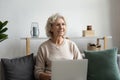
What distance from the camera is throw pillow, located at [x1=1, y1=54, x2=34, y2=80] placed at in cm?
229

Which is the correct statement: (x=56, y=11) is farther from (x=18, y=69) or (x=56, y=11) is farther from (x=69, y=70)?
(x=69, y=70)

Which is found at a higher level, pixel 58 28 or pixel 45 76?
pixel 58 28

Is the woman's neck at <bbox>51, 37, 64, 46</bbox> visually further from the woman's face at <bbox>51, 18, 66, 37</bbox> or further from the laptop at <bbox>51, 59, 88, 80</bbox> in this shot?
the laptop at <bbox>51, 59, 88, 80</bbox>

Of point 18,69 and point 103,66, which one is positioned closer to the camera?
point 18,69

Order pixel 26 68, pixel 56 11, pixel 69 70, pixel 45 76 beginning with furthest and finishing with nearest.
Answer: pixel 56 11 → pixel 26 68 → pixel 45 76 → pixel 69 70

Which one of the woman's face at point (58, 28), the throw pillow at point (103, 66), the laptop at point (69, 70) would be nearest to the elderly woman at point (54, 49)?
the woman's face at point (58, 28)

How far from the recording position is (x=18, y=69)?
2.31 m

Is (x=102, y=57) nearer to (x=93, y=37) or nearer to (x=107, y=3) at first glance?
(x=93, y=37)

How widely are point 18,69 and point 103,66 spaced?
35.6 inches

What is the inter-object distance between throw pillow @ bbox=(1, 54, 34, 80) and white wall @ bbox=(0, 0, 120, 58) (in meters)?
0.65

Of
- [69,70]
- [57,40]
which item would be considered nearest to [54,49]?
[57,40]

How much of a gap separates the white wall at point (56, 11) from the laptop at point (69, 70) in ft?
4.47

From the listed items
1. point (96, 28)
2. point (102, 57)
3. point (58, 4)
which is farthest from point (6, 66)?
point (96, 28)

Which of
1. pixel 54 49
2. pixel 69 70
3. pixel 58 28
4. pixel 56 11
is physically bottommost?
pixel 69 70
